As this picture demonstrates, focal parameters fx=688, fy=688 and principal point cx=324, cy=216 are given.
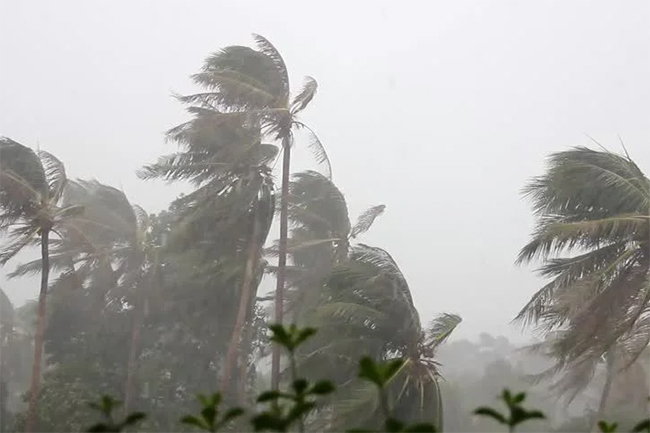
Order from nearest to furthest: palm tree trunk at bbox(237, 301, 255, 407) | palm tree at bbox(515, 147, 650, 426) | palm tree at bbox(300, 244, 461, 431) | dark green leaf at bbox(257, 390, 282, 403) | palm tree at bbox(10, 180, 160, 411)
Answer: dark green leaf at bbox(257, 390, 282, 403)
palm tree at bbox(515, 147, 650, 426)
palm tree at bbox(300, 244, 461, 431)
palm tree trunk at bbox(237, 301, 255, 407)
palm tree at bbox(10, 180, 160, 411)

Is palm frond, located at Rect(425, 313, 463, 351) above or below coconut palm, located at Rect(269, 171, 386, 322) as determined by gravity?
below

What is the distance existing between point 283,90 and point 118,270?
7971 millimetres

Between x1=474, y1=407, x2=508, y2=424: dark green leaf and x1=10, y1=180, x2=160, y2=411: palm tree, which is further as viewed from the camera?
x1=10, y1=180, x2=160, y2=411: palm tree

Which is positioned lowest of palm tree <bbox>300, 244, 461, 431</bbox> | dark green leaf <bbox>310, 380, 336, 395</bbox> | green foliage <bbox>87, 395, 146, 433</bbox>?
green foliage <bbox>87, 395, 146, 433</bbox>

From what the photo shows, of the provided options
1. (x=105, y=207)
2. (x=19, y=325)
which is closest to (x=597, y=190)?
(x=105, y=207)

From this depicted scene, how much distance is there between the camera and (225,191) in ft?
48.3

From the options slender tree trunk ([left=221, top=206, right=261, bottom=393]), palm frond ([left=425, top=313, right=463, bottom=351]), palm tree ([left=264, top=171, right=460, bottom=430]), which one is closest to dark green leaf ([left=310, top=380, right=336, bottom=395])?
palm tree ([left=264, top=171, right=460, bottom=430])

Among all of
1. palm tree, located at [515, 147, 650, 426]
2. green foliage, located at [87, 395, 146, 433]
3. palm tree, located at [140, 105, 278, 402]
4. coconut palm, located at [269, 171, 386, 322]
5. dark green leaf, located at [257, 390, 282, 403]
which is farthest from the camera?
coconut palm, located at [269, 171, 386, 322]

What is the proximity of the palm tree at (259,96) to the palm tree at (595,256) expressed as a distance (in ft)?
18.0

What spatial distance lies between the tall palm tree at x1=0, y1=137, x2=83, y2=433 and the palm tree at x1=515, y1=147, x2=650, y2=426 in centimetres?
890

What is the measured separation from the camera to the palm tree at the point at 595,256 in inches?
404

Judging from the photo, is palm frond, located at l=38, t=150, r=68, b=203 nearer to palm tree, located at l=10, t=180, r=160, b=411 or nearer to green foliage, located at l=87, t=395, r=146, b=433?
palm tree, located at l=10, t=180, r=160, b=411

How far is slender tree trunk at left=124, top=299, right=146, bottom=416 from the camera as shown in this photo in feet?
57.1

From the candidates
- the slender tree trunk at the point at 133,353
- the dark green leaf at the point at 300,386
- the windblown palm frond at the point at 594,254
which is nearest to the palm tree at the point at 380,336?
the windblown palm frond at the point at 594,254
